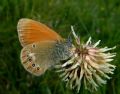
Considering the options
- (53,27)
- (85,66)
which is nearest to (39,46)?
(85,66)

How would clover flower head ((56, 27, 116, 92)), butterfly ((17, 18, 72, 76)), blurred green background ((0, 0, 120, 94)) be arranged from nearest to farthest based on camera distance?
clover flower head ((56, 27, 116, 92))
butterfly ((17, 18, 72, 76))
blurred green background ((0, 0, 120, 94))

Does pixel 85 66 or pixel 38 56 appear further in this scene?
pixel 38 56

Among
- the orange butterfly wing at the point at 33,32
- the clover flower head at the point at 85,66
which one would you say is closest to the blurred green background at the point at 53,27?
the clover flower head at the point at 85,66

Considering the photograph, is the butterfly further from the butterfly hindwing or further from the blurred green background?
the blurred green background

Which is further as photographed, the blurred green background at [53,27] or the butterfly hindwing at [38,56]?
the blurred green background at [53,27]

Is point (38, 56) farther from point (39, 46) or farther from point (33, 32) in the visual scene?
point (33, 32)

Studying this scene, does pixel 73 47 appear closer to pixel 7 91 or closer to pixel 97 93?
pixel 97 93

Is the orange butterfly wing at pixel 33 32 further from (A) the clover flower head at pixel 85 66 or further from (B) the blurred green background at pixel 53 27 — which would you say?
(B) the blurred green background at pixel 53 27

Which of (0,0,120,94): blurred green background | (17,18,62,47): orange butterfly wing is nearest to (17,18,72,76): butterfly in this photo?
(17,18,62,47): orange butterfly wing
